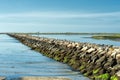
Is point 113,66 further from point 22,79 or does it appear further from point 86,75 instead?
point 22,79

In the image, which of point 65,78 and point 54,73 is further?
point 54,73

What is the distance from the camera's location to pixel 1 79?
15.7 metres

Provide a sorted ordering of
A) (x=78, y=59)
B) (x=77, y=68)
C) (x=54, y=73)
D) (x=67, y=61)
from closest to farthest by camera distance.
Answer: (x=54, y=73) → (x=77, y=68) → (x=78, y=59) → (x=67, y=61)

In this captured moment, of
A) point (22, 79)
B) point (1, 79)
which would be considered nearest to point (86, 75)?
point (22, 79)

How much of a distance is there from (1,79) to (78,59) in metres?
9.05

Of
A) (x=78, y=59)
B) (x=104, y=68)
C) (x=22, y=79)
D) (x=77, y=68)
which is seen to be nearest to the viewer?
(x=22, y=79)

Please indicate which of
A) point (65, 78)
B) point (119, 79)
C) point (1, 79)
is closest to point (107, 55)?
point (65, 78)

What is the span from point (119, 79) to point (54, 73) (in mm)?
5367

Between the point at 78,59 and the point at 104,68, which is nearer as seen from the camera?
the point at 104,68

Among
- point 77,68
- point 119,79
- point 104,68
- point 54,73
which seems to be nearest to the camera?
point 119,79

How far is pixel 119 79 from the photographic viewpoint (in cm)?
1502

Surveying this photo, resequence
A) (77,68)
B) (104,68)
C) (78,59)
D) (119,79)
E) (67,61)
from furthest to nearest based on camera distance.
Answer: (67,61) < (78,59) < (77,68) < (104,68) < (119,79)

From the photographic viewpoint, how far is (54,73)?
773 inches

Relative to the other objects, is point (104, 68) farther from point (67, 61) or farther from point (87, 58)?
point (67, 61)
